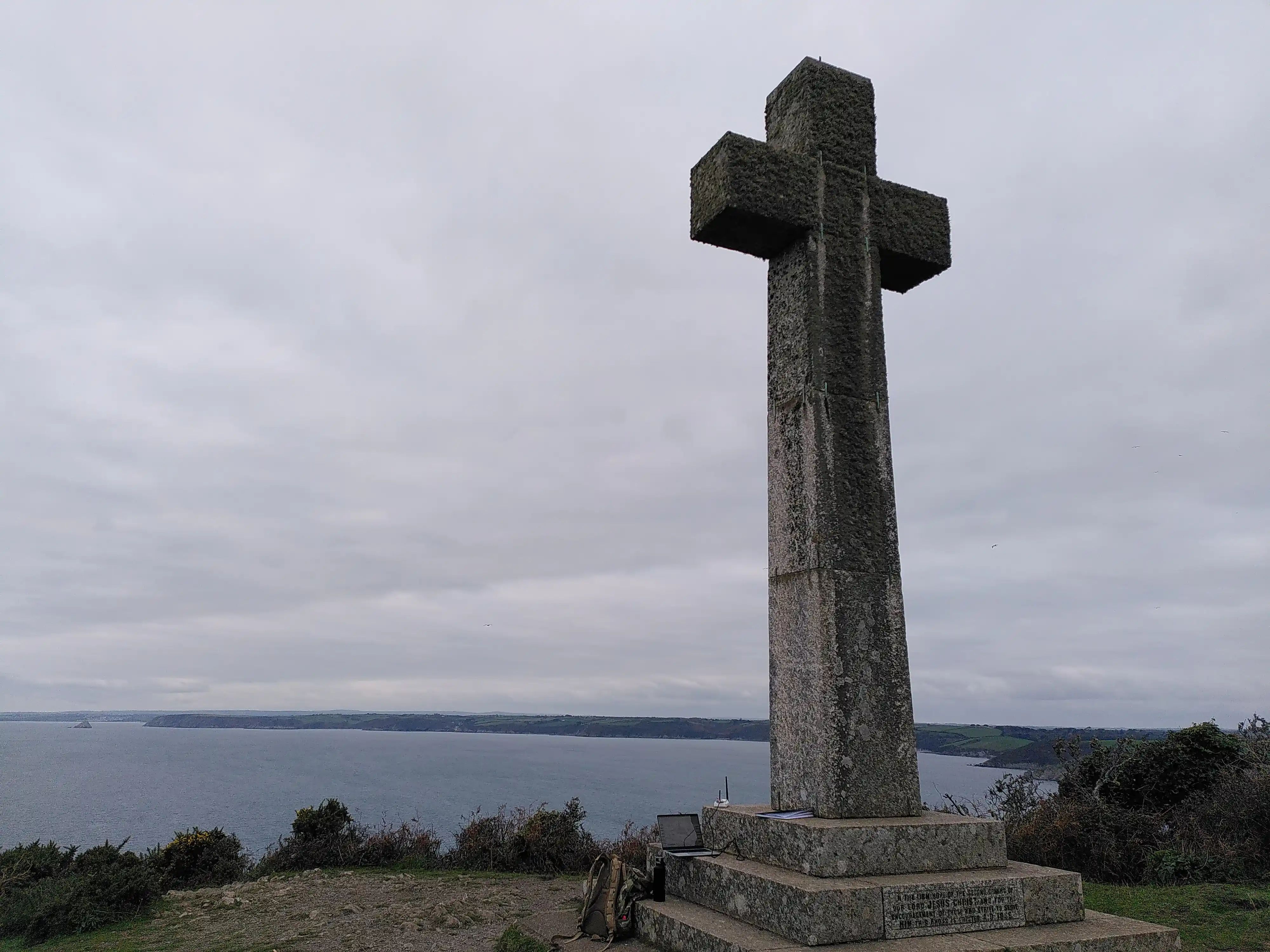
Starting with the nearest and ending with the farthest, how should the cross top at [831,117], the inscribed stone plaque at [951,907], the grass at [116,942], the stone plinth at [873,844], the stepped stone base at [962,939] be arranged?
1. the stepped stone base at [962,939]
2. the inscribed stone plaque at [951,907]
3. the stone plinth at [873,844]
4. the cross top at [831,117]
5. the grass at [116,942]

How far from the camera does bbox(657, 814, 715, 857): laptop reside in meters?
5.12

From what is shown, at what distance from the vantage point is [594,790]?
205 ft

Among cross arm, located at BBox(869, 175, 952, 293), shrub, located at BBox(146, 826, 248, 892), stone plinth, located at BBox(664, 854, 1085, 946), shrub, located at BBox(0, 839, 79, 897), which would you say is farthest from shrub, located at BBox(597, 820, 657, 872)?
cross arm, located at BBox(869, 175, 952, 293)

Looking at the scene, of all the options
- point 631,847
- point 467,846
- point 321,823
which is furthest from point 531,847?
point 321,823

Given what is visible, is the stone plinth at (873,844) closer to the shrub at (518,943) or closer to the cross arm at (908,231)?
the shrub at (518,943)

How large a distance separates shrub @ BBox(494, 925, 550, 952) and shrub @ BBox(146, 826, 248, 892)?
616cm

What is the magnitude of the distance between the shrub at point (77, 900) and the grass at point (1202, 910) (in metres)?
8.65

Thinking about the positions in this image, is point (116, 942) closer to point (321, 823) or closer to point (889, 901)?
point (321, 823)

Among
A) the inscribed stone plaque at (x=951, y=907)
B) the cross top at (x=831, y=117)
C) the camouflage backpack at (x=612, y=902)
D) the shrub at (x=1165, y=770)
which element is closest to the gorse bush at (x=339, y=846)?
the camouflage backpack at (x=612, y=902)

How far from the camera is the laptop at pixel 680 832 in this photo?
202 inches

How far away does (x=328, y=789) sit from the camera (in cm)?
6650

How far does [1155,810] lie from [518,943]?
8546 millimetres

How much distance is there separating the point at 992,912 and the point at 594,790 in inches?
2466

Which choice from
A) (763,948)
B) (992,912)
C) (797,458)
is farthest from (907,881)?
(797,458)
